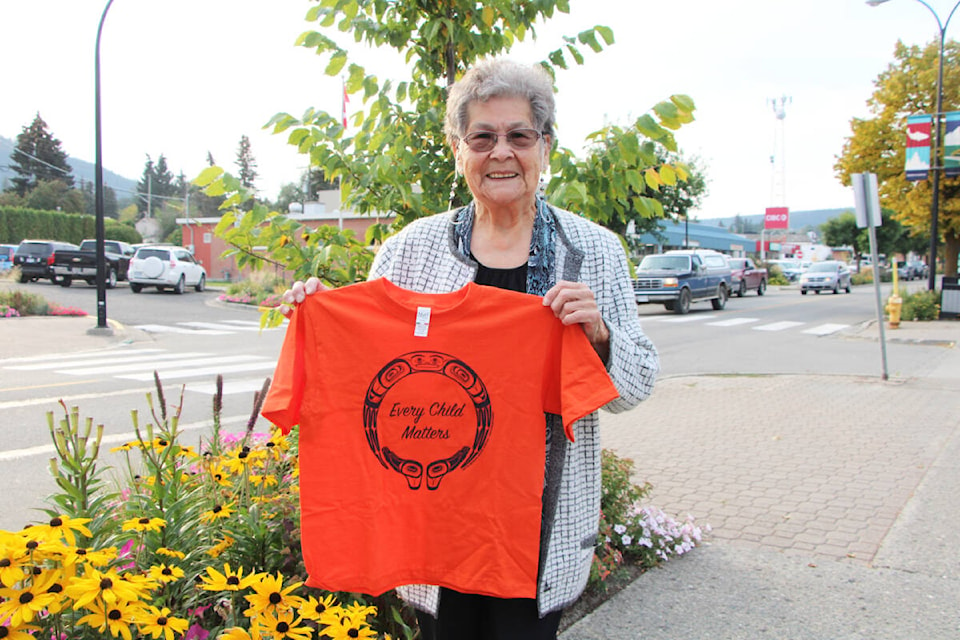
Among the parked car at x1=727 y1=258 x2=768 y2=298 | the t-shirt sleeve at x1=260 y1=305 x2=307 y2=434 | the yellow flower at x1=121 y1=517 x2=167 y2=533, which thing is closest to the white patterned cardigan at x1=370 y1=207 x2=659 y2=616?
the t-shirt sleeve at x1=260 y1=305 x2=307 y2=434

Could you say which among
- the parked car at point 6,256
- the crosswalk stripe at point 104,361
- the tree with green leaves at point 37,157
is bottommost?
the crosswalk stripe at point 104,361

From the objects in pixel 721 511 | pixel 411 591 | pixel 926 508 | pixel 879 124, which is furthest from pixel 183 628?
pixel 879 124

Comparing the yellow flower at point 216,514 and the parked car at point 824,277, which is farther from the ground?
the parked car at point 824,277

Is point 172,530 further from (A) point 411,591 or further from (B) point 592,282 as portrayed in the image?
(B) point 592,282

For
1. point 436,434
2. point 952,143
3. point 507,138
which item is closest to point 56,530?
point 436,434

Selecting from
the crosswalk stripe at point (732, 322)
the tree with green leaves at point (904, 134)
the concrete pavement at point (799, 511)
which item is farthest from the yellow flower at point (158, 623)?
the tree with green leaves at point (904, 134)

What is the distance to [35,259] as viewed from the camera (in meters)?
30.7

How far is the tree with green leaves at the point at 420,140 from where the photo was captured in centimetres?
344

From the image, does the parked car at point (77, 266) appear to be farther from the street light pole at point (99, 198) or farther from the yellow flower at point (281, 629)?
the yellow flower at point (281, 629)

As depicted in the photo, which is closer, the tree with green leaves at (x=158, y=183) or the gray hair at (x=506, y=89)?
the gray hair at (x=506, y=89)

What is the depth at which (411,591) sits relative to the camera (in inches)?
83.4

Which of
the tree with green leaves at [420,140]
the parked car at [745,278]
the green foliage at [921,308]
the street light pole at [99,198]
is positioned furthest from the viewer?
the parked car at [745,278]

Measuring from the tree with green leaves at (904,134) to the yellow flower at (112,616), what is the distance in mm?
25573

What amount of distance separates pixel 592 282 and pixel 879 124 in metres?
25.2
